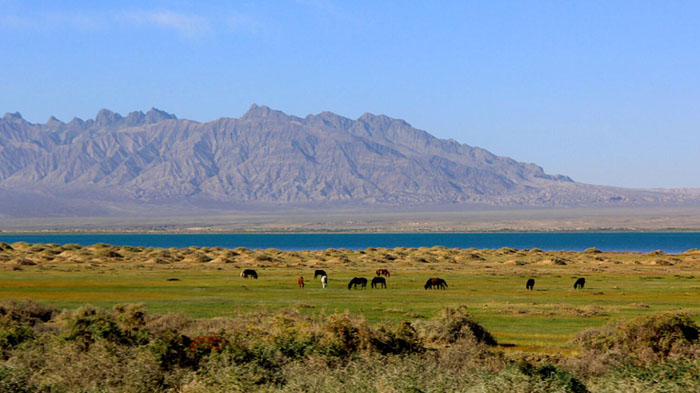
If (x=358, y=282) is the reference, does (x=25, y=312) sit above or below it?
above

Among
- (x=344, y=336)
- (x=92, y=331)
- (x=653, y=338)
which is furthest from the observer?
(x=653, y=338)

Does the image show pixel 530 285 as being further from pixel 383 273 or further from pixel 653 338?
pixel 653 338

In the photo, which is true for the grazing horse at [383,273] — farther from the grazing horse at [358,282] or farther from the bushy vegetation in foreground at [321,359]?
the bushy vegetation in foreground at [321,359]

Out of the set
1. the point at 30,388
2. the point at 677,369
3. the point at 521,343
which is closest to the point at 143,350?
the point at 30,388

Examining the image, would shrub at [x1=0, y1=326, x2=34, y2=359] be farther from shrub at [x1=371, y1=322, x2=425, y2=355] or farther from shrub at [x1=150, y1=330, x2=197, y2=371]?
shrub at [x1=371, y1=322, x2=425, y2=355]

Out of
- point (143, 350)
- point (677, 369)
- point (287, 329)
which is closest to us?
point (677, 369)

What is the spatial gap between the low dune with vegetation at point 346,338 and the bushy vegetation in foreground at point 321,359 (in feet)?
0.18

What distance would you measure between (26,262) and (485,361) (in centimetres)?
7680

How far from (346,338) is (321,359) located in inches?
112

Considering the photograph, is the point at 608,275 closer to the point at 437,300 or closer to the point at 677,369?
the point at 437,300

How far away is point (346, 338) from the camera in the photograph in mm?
25000

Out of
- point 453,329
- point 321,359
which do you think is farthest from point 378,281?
point 321,359

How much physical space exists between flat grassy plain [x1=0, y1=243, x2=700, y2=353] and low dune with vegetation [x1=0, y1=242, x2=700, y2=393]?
273mm

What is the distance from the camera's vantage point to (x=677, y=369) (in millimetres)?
20578
